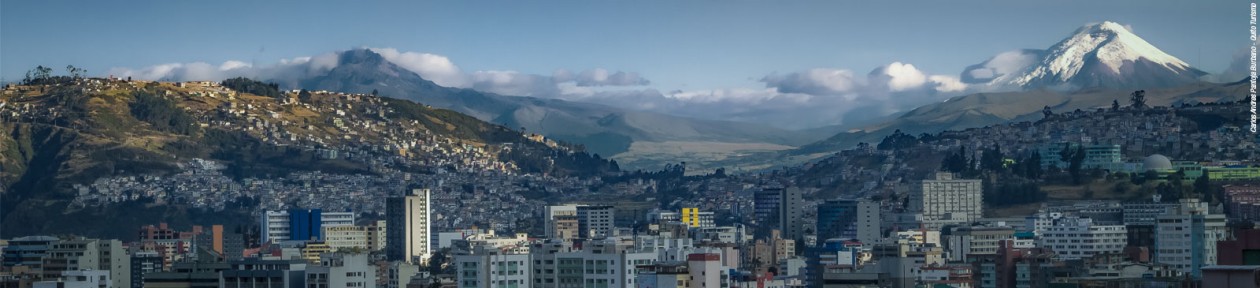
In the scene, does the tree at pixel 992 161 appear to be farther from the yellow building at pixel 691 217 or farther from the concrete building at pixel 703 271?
the concrete building at pixel 703 271

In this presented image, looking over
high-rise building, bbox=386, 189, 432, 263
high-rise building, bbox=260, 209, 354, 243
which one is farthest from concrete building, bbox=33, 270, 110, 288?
high-rise building, bbox=260, 209, 354, 243

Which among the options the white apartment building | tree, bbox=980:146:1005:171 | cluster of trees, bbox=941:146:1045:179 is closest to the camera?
the white apartment building

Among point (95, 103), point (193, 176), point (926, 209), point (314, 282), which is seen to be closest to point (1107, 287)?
point (314, 282)

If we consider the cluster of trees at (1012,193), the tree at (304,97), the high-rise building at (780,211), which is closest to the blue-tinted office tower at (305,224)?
the high-rise building at (780,211)

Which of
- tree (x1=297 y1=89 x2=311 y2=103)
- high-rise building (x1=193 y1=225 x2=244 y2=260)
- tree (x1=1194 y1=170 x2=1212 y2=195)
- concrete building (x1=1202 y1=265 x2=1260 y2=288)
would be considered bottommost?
high-rise building (x1=193 y1=225 x2=244 y2=260)

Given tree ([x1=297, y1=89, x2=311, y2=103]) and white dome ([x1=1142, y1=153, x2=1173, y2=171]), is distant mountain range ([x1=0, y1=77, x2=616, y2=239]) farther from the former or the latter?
white dome ([x1=1142, y1=153, x2=1173, y2=171])

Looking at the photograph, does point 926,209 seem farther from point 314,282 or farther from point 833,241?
point 314,282
